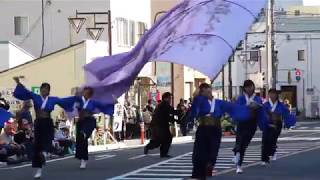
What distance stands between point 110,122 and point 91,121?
11782 millimetres

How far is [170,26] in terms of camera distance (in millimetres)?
17625

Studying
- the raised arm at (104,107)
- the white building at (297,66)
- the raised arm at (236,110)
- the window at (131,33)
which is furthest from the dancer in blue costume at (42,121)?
the white building at (297,66)

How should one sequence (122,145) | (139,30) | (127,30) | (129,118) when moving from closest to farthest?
(122,145) → (129,118) → (127,30) → (139,30)

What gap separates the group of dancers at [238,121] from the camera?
14477mm

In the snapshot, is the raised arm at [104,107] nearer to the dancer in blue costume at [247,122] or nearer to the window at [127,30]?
the dancer in blue costume at [247,122]

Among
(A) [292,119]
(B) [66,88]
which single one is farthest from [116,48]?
(A) [292,119]

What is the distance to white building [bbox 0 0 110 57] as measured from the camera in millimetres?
39656

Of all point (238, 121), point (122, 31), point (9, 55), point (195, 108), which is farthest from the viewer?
point (122, 31)

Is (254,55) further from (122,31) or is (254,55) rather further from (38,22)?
(38,22)

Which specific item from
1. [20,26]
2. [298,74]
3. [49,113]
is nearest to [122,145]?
[49,113]

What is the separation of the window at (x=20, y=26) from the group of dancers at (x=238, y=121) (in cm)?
2312

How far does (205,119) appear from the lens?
47.9ft

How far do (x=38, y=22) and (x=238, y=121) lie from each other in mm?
25220

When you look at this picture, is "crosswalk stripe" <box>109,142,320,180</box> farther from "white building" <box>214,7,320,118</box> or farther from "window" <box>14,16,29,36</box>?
"white building" <box>214,7,320,118</box>
